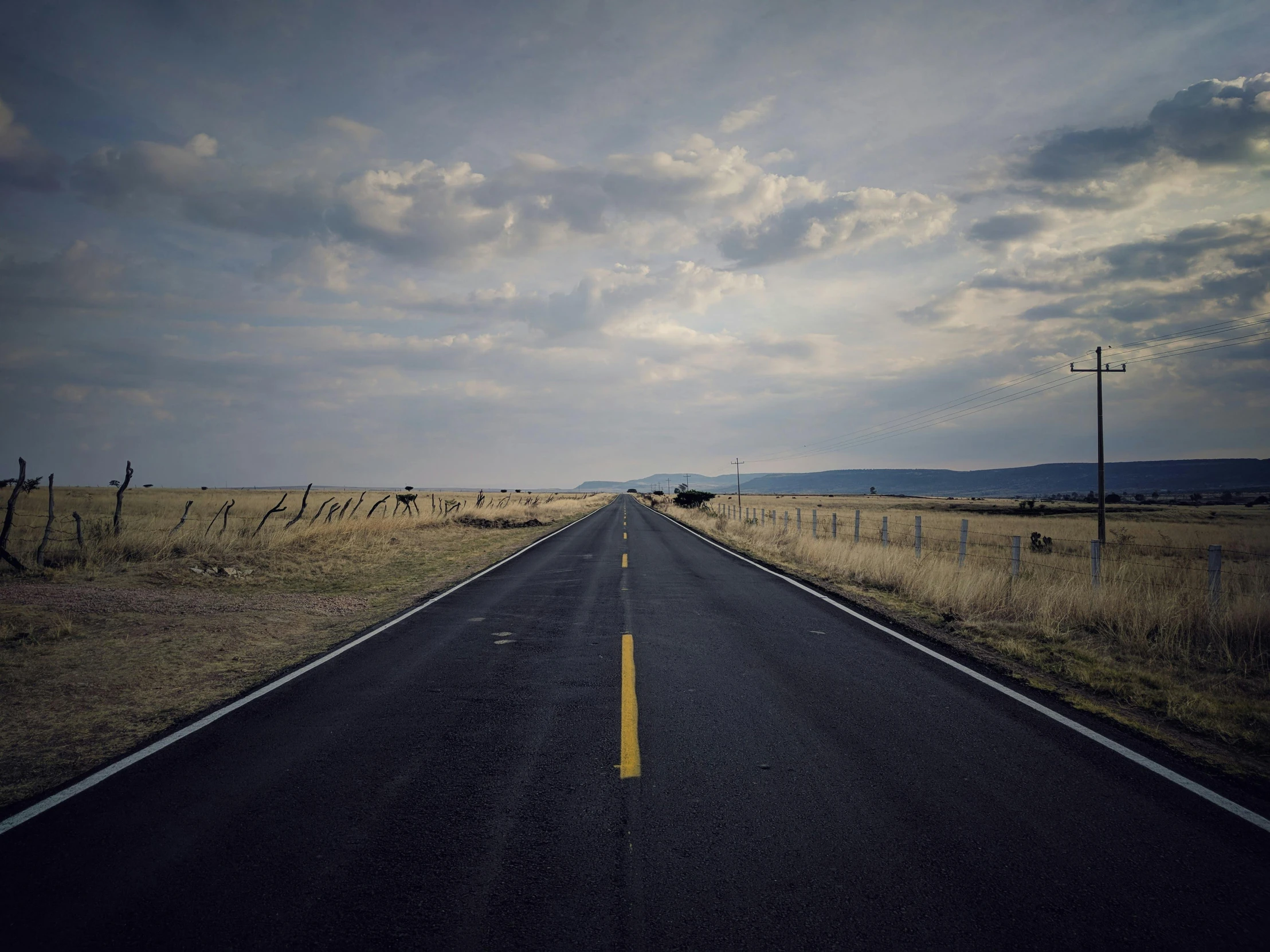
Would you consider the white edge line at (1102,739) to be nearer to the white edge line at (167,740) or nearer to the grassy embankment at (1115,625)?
the grassy embankment at (1115,625)

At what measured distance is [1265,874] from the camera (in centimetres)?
308

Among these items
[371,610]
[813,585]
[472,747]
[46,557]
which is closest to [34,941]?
[472,747]

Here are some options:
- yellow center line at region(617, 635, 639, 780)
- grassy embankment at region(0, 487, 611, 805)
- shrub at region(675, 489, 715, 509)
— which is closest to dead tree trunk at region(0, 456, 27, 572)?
grassy embankment at region(0, 487, 611, 805)

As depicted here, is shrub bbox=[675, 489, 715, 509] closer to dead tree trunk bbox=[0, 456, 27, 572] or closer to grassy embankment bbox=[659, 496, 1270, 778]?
grassy embankment bbox=[659, 496, 1270, 778]

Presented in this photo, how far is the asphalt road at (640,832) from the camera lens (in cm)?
274

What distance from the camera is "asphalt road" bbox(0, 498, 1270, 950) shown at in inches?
108

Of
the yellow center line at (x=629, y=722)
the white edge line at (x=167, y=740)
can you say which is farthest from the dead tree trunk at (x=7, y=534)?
the yellow center line at (x=629, y=722)

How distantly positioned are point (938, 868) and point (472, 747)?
10.7 ft

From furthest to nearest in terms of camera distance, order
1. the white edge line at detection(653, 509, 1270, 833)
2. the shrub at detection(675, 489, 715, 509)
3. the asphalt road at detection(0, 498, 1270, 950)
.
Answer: the shrub at detection(675, 489, 715, 509) → the white edge line at detection(653, 509, 1270, 833) → the asphalt road at detection(0, 498, 1270, 950)

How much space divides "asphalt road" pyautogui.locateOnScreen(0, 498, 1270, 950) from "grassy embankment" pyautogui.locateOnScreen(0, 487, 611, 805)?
1110 mm

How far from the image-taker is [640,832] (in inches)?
137

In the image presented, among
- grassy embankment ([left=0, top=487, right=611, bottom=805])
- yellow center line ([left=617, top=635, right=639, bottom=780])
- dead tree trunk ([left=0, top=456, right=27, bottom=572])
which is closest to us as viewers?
yellow center line ([left=617, top=635, right=639, bottom=780])

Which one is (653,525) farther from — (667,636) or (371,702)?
(371,702)

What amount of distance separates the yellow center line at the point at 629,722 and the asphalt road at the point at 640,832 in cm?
6
